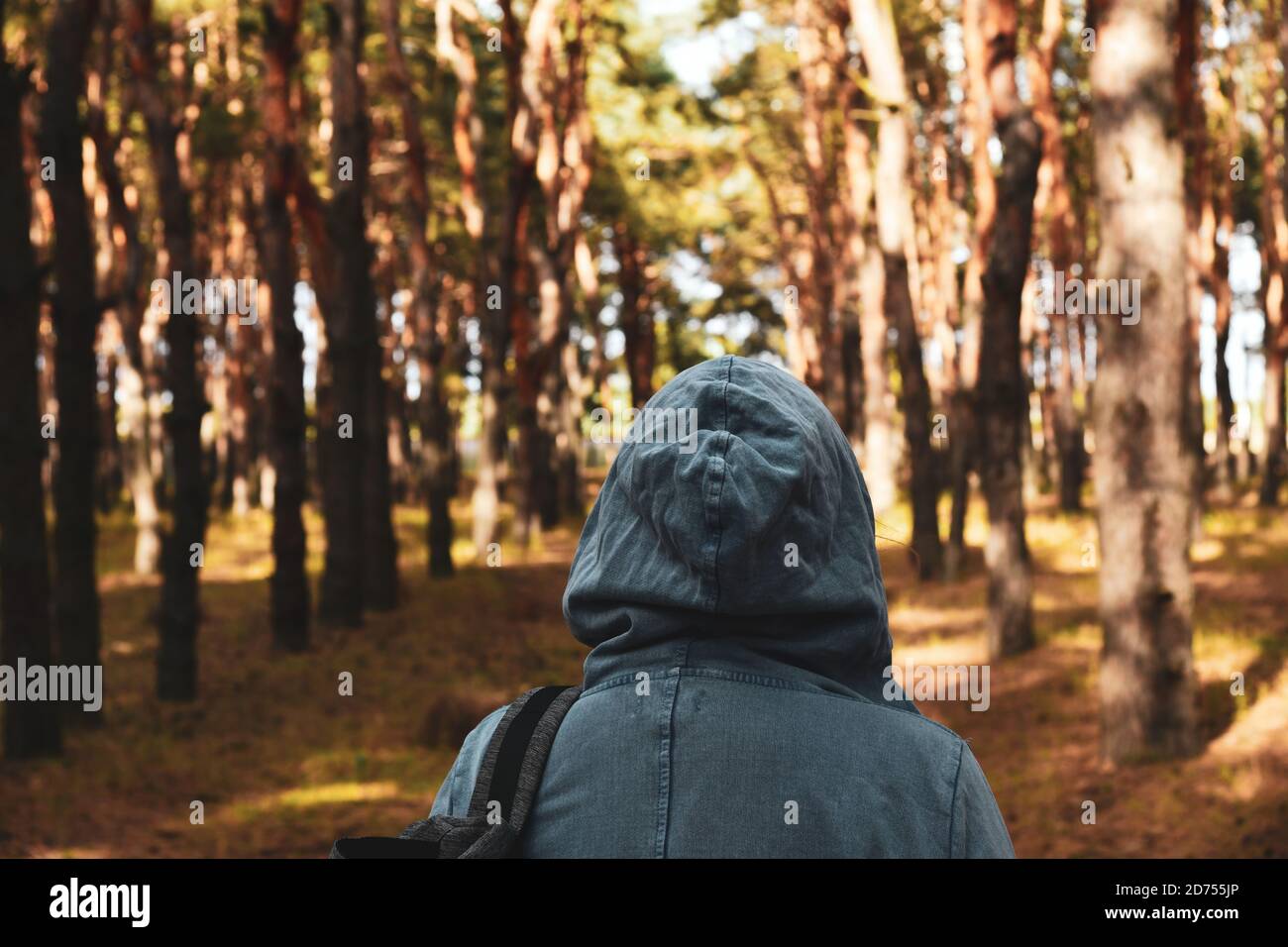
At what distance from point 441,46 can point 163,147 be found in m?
8.47

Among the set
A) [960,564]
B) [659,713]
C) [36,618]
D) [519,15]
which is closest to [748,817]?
[659,713]

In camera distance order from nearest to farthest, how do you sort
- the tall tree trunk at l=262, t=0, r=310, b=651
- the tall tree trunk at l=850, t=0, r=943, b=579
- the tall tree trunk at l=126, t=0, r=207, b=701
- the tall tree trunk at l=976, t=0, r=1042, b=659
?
the tall tree trunk at l=126, t=0, r=207, b=701 → the tall tree trunk at l=976, t=0, r=1042, b=659 → the tall tree trunk at l=262, t=0, r=310, b=651 → the tall tree trunk at l=850, t=0, r=943, b=579

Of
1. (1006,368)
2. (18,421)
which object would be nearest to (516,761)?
(18,421)

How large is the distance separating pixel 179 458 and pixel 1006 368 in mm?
8241

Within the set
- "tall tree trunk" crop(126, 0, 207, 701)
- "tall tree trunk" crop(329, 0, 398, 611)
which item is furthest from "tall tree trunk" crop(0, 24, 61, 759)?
"tall tree trunk" crop(329, 0, 398, 611)

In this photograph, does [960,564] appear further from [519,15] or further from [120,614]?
[519,15]

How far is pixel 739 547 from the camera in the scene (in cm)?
183

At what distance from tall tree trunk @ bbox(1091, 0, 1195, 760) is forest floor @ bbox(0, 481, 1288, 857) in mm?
504

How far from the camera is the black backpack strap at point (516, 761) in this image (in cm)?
187

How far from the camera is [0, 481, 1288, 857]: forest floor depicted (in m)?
8.39

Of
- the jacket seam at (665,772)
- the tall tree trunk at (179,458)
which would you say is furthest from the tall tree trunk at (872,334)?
the jacket seam at (665,772)

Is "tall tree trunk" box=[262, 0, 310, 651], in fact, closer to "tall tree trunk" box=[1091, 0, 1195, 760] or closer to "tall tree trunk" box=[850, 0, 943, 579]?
"tall tree trunk" box=[850, 0, 943, 579]

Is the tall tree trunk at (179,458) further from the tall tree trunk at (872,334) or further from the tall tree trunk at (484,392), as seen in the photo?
the tall tree trunk at (872,334)

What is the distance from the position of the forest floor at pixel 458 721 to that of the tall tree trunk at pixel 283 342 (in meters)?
0.89
